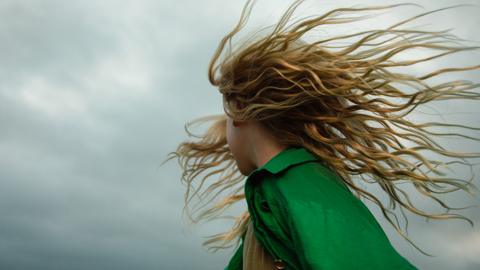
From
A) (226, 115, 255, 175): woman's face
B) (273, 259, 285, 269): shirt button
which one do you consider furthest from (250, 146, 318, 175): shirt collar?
(273, 259, 285, 269): shirt button

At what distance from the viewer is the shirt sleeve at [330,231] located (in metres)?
2.69

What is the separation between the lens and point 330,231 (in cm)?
279

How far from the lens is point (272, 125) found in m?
3.53

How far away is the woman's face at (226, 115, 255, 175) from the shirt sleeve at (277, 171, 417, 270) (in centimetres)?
60

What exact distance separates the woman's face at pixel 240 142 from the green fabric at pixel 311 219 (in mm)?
361

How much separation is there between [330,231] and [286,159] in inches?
23.4

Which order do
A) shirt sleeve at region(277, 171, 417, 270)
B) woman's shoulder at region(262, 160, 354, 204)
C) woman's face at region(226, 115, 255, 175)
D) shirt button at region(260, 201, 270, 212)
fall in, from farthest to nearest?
1. woman's face at region(226, 115, 255, 175)
2. shirt button at region(260, 201, 270, 212)
3. woman's shoulder at region(262, 160, 354, 204)
4. shirt sleeve at region(277, 171, 417, 270)

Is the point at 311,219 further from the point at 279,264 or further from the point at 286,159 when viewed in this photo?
the point at 286,159

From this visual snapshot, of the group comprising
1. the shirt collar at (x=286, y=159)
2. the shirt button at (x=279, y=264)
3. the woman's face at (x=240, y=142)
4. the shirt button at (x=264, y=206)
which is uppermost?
the woman's face at (x=240, y=142)

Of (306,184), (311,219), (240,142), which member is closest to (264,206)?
(306,184)

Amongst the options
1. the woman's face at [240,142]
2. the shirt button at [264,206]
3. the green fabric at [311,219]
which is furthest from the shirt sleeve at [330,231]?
the woman's face at [240,142]

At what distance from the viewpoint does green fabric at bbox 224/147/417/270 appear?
8.93 ft

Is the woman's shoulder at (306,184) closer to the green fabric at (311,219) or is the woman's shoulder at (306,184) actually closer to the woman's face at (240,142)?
the green fabric at (311,219)

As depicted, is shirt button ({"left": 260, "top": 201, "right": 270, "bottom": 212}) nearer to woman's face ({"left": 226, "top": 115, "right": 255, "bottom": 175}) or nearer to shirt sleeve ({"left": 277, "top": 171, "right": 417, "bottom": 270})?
shirt sleeve ({"left": 277, "top": 171, "right": 417, "bottom": 270})
